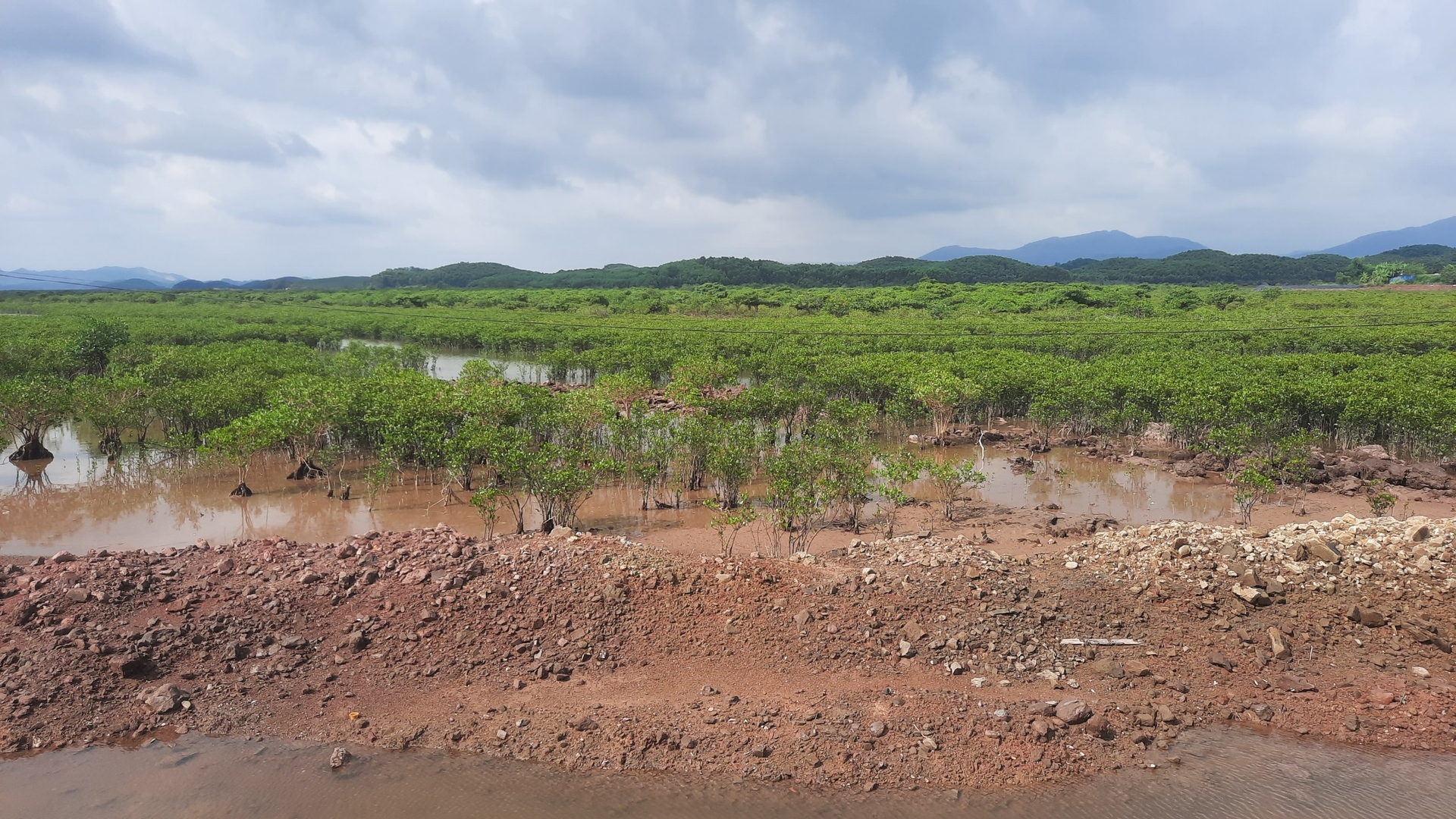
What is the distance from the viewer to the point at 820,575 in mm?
9805

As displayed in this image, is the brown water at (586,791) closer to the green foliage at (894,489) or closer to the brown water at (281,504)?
the green foliage at (894,489)

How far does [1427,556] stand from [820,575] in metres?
8.17

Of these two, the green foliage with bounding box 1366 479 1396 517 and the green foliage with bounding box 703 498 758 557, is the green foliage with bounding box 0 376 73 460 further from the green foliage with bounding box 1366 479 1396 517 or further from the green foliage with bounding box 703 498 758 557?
the green foliage with bounding box 1366 479 1396 517

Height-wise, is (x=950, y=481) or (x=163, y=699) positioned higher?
(x=950, y=481)

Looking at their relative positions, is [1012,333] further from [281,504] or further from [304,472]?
[281,504]

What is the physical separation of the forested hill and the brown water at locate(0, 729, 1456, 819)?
393 feet

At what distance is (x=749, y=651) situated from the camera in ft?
28.0

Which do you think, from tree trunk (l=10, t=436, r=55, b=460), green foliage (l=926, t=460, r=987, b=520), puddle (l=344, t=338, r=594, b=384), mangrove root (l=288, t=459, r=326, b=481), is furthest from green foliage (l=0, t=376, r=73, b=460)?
green foliage (l=926, t=460, r=987, b=520)

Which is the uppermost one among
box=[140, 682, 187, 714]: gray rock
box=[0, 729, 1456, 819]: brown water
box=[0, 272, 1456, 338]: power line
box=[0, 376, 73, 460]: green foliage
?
box=[0, 272, 1456, 338]: power line

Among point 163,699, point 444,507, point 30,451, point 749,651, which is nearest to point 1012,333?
point 444,507

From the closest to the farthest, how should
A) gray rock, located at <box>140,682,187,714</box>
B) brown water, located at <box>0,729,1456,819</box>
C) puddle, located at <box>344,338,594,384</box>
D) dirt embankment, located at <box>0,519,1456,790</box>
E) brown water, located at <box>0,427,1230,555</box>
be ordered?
brown water, located at <box>0,729,1456,819</box> → dirt embankment, located at <box>0,519,1456,790</box> → gray rock, located at <box>140,682,187,714</box> → brown water, located at <box>0,427,1230,555</box> → puddle, located at <box>344,338,594,384</box>

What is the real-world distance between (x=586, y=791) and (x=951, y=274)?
497ft

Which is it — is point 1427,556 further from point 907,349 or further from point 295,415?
point 907,349

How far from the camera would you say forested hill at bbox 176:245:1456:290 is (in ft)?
449
